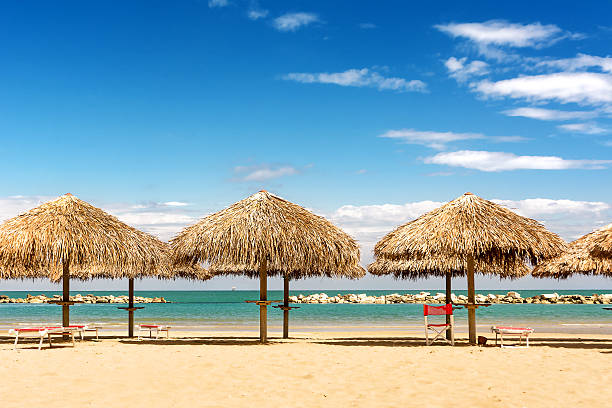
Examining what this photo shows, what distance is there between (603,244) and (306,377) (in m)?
6.43

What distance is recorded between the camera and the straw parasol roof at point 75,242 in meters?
12.5

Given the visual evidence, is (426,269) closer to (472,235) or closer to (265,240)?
(472,235)

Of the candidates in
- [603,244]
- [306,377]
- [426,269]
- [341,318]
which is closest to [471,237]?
[603,244]

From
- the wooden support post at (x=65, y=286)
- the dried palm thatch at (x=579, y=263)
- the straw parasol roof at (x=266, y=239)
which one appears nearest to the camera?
the straw parasol roof at (x=266, y=239)

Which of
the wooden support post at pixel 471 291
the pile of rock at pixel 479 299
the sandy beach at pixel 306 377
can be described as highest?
the wooden support post at pixel 471 291

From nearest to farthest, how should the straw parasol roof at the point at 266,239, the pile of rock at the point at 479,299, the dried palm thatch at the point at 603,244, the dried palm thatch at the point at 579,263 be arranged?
the dried palm thatch at the point at 603,244
the straw parasol roof at the point at 266,239
the dried palm thatch at the point at 579,263
the pile of rock at the point at 479,299

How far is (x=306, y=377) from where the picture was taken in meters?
8.54

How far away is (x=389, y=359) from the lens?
1029 centimetres

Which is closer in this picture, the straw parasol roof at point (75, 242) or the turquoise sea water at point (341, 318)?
the straw parasol roof at point (75, 242)

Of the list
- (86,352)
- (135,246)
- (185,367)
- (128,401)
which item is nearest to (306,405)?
(128,401)

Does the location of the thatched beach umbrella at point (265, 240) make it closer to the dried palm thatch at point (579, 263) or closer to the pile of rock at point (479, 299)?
the dried palm thatch at point (579, 263)

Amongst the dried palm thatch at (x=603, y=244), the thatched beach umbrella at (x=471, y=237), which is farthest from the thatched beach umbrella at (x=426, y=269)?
the dried palm thatch at (x=603, y=244)

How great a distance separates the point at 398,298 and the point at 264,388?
193ft

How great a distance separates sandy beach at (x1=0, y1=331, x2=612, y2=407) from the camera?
709 cm
